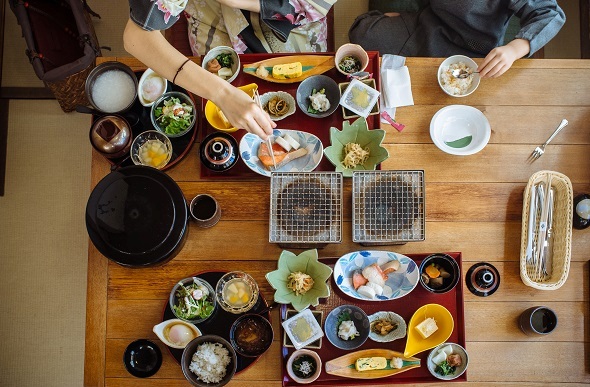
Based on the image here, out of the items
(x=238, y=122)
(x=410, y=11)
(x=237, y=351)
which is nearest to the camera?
(x=238, y=122)

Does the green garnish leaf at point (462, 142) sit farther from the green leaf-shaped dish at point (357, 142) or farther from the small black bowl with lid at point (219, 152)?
the small black bowl with lid at point (219, 152)

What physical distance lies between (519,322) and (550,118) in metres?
0.89

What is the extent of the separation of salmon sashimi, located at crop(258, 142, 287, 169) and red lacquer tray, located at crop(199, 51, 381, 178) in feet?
0.27

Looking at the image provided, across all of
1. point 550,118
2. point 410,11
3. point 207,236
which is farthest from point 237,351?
point 410,11

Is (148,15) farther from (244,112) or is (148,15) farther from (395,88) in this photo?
(395,88)

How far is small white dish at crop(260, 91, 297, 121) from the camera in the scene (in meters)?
2.11

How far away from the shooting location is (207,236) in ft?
6.66

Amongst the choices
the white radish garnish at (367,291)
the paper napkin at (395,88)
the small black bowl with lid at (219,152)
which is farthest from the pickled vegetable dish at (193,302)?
the paper napkin at (395,88)

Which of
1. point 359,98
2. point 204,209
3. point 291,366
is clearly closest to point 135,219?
point 204,209

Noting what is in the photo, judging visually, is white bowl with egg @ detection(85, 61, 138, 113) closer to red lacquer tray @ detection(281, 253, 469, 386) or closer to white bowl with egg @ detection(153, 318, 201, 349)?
white bowl with egg @ detection(153, 318, 201, 349)

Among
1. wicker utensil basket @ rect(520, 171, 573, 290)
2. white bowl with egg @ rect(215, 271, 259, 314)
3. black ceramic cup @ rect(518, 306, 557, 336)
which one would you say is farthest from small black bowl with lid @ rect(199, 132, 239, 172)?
black ceramic cup @ rect(518, 306, 557, 336)

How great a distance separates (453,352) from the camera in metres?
1.92

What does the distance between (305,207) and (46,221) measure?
2.17m

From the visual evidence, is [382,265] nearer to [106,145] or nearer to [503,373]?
[503,373]
